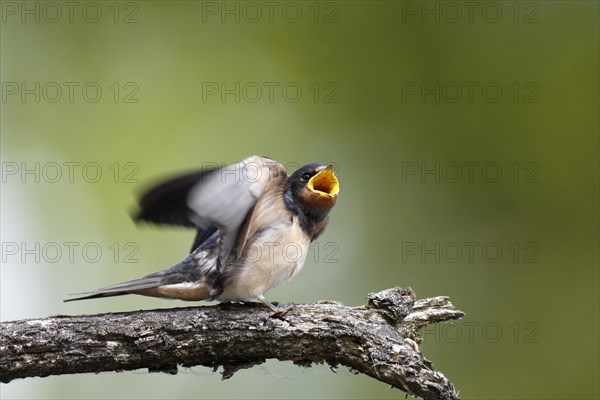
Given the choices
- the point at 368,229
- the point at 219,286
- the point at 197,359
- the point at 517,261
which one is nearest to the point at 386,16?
the point at 368,229

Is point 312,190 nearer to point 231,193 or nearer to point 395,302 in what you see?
point 231,193

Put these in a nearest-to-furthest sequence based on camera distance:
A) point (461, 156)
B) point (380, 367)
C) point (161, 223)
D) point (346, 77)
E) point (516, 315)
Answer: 1. point (380, 367)
2. point (161, 223)
3. point (516, 315)
4. point (461, 156)
5. point (346, 77)

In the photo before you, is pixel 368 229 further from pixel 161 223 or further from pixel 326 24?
pixel 161 223

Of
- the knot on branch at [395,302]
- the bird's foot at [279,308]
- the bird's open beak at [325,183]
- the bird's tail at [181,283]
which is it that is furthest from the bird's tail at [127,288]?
the knot on branch at [395,302]

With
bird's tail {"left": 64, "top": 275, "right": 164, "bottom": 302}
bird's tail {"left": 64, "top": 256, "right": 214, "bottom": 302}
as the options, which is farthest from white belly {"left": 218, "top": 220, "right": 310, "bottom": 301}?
bird's tail {"left": 64, "top": 275, "right": 164, "bottom": 302}

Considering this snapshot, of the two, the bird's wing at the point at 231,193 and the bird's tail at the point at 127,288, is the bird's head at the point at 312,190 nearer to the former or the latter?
the bird's wing at the point at 231,193

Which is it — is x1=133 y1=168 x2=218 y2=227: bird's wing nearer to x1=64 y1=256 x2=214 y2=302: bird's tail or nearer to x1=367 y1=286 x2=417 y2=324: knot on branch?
x1=64 y1=256 x2=214 y2=302: bird's tail
